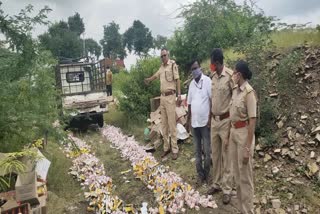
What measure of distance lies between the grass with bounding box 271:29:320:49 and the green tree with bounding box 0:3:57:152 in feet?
20.6

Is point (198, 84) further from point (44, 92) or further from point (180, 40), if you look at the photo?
point (180, 40)

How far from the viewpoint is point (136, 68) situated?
12.9 metres

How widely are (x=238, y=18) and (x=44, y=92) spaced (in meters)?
9.49

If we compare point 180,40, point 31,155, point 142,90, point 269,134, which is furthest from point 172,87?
point 180,40

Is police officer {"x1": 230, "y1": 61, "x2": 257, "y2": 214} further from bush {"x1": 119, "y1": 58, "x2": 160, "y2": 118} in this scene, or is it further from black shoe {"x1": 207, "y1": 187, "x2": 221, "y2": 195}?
bush {"x1": 119, "y1": 58, "x2": 160, "y2": 118}

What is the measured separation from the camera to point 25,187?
4387 mm

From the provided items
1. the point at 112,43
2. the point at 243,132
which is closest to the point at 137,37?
the point at 112,43

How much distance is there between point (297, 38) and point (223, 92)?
18.2 feet

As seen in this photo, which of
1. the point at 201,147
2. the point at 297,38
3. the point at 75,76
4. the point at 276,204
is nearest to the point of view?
the point at 276,204

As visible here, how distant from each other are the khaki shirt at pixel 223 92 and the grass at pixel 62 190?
8.77 feet

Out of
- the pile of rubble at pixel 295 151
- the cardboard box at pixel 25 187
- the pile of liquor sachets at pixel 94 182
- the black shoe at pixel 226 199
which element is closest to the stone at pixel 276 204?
the pile of rubble at pixel 295 151

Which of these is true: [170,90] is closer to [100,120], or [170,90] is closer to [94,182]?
[94,182]

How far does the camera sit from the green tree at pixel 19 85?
536 centimetres

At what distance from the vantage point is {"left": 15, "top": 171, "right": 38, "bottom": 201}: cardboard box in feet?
14.3
